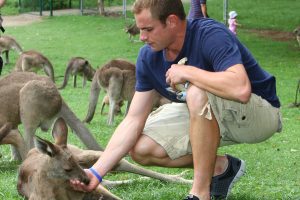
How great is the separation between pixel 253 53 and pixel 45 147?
13096 millimetres

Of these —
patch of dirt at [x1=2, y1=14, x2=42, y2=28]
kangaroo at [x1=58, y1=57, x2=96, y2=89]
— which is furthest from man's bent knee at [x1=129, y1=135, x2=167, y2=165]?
patch of dirt at [x1=2, y1=14, x2=42, y2=28]

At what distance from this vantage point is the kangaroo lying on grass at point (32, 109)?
18.9 ft

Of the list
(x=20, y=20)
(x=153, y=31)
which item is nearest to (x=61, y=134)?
(x=153, y=31)

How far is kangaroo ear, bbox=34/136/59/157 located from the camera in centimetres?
355

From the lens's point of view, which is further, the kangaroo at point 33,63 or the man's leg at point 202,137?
the kangaroo at point 33,63

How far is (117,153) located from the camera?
4070mm

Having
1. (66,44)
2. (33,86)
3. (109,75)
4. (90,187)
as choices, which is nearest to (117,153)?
(90,187)

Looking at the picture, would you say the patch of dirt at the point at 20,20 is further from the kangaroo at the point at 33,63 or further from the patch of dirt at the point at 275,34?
the kangaroo at the point at 33,63

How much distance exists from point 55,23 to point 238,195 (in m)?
19.0

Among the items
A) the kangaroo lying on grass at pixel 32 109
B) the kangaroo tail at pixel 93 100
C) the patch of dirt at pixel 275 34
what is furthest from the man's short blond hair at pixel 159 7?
the patch of dirt at pixel 275 34

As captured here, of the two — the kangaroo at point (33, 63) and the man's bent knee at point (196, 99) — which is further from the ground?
the man's bent knee at point (196, 99)

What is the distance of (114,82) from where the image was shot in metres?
8.57

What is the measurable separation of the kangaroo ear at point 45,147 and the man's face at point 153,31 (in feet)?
2.47

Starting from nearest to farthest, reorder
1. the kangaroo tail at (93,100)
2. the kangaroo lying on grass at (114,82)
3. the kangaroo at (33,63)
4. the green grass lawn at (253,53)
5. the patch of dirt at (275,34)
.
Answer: the green grass lawn at (253,53)
the kangaroo tail at (93,100)
the kangaroo lying on grass at (114,82)
the kangaroo at (33,63)
the patch of dirt at (275,34)
